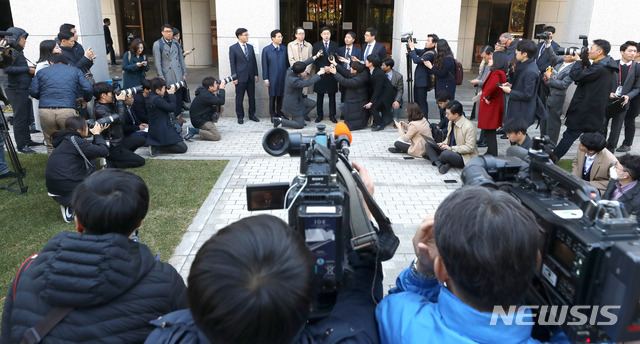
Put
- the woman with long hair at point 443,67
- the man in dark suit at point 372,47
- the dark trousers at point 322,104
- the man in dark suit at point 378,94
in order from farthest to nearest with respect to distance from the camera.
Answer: the dark trousers at point 322,104 < the man in dark suit at point 372,47 < the man in dark suit at point 378,94 < the woman with long hair at point 443,67

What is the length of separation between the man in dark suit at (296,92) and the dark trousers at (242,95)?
864 millimetres

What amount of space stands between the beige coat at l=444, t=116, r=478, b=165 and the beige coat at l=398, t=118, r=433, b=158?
64 cm

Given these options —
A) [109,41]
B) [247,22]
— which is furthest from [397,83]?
[109,41]

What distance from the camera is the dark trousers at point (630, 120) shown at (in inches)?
331

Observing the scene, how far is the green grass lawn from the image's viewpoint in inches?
196

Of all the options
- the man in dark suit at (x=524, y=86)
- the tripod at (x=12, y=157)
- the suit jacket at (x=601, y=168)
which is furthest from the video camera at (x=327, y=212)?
the man in dark suit at (x=524, y=86)

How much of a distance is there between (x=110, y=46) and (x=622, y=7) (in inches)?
657

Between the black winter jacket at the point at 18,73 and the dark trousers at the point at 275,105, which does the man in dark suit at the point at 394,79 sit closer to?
the dark trousers at the point at 275,105

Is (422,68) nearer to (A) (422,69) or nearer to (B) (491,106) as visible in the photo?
(A) (422,69)

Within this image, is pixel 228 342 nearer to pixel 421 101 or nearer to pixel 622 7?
pixel 421 101

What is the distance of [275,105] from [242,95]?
2.59 ft

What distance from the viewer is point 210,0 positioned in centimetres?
1883

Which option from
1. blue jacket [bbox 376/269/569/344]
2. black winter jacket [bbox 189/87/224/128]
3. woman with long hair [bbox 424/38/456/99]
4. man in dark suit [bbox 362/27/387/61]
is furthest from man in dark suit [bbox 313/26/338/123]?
blue jacket [bbox 376/269/569/344]

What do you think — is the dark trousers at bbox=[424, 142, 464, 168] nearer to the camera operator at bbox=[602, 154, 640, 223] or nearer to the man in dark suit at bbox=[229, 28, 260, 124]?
the camera operator at bbox=[602, 154, 640, 223]
